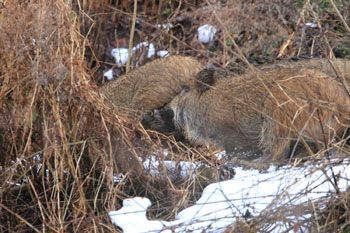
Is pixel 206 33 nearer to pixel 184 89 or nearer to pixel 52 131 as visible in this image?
pixel 184 89

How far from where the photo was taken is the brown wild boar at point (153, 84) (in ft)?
26.4

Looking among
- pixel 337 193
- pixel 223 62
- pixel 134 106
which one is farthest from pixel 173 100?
pixel 337 193

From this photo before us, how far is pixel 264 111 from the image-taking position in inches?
271

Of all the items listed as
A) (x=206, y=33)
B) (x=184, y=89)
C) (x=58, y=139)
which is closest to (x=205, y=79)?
(x=184, y=89)

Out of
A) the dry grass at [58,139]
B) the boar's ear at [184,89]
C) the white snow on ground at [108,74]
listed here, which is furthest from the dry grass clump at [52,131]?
the white snow on ground at [108,74]

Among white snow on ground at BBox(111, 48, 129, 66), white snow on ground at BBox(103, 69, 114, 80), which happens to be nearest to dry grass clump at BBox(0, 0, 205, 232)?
white snow on ground at BBox(103, 69, 114, 80)

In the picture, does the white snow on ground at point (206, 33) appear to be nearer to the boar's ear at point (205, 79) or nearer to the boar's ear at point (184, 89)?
the boar's ear at point (184, 89)

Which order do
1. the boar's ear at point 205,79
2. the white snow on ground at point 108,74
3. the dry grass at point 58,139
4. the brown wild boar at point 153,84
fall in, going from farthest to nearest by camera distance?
the white snow on ground at point 108,74 < the brown wild boar at point 153,84 < the boar's ear at point 205,79 < the dry grass at point 58,139

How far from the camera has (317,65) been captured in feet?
22.8

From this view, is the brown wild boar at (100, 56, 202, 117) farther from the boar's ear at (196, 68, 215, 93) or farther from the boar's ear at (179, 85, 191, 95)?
the boar's ear at (196, 68, 215, 93)

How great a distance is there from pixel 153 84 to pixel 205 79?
857mm

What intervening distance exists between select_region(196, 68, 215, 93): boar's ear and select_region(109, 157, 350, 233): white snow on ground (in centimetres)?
123

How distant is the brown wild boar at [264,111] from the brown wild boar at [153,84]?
0.74 ft

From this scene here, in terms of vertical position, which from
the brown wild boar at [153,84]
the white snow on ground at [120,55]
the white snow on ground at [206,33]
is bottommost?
the white snow on ground at [120,55]
